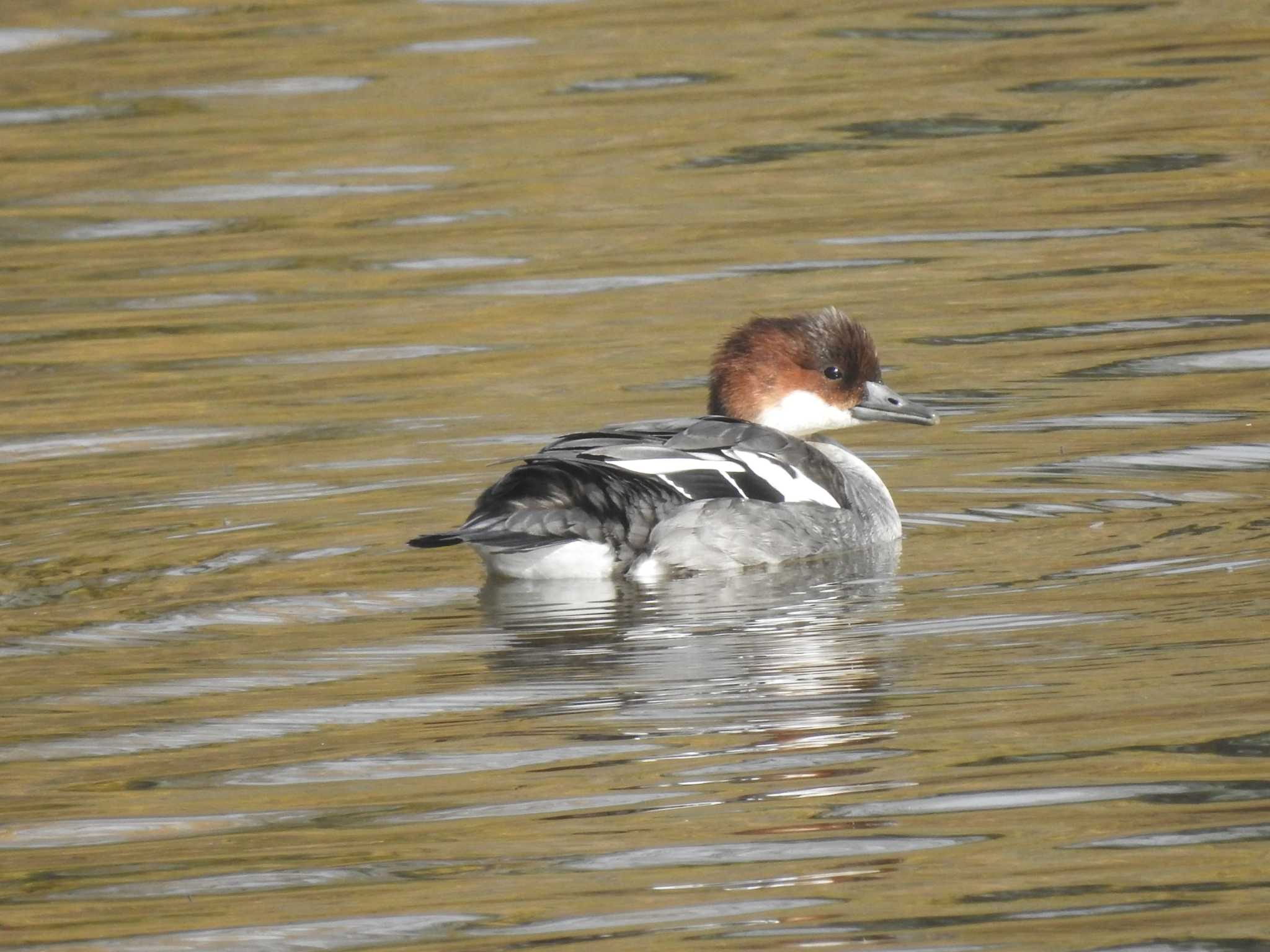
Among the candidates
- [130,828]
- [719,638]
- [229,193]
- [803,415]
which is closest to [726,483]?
[803,415]

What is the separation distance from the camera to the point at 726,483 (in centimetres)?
751

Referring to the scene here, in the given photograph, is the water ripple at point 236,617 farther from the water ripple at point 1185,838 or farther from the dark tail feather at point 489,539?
the water ripple at point 1185,838

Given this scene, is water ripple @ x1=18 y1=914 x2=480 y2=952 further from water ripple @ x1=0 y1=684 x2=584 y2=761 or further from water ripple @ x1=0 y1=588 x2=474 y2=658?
water ripple @ x1=0 y1=588 x2=474 y2=658

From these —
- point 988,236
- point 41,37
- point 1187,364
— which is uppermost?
point 41,37

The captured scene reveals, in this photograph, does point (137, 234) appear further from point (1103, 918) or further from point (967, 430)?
point (1103, 918)

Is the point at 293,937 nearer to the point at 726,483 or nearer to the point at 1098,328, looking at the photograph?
the point at 726,483

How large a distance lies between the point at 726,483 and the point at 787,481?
293 mm

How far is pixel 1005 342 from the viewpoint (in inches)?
404

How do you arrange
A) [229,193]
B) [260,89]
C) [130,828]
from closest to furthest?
[130,828], [229,193], [260,89]

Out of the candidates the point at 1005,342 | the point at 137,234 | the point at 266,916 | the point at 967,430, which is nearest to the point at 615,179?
the point at 137,234

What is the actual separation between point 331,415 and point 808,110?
5.87 meters

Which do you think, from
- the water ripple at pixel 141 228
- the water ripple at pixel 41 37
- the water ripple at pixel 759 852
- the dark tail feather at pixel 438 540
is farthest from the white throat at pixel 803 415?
the water ripple at pixel 41 37

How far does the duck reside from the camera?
708 cm

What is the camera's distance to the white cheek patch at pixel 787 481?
7.64 metres
